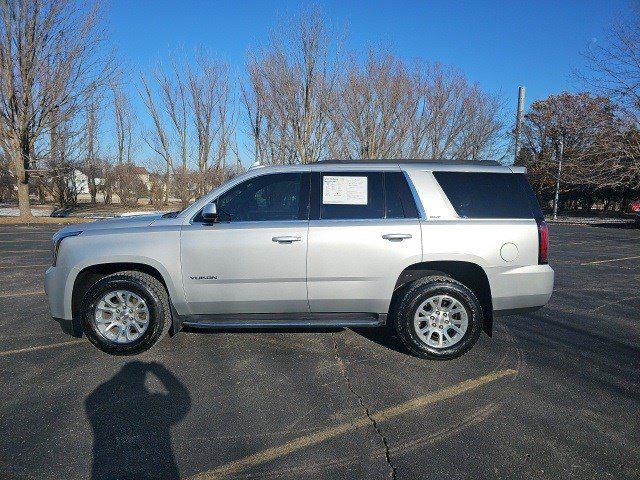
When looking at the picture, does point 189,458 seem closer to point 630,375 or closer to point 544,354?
point 544,354

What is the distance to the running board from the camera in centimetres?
378

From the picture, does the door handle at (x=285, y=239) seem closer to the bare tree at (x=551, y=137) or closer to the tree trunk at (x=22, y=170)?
the tree trunk at (x=22, y=170)

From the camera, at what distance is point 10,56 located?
56.2ft

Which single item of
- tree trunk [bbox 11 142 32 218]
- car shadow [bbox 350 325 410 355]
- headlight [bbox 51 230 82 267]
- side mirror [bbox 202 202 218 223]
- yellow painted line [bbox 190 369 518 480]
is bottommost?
yellow painted line [bbox 190 369 518 480]

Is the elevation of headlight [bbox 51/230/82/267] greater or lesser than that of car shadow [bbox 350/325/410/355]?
greater

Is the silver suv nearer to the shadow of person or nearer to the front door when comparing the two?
the front door

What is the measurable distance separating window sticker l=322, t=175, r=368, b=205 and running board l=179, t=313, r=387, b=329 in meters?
1.11

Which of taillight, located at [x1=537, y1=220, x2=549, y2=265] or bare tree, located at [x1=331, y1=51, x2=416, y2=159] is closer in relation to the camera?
taillight, located at [x1=537, y1=220, x2=549, y2=265]

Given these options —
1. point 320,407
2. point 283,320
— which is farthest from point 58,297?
point 320,407

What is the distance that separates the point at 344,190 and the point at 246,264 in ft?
3.90

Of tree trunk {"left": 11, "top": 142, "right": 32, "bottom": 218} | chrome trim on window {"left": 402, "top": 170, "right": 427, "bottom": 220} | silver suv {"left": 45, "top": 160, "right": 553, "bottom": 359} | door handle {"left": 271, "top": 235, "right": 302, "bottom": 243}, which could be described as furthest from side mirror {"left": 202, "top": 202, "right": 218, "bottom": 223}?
tree trunk {"left": 11, "top": 142, "right": 32, "bottom": 218}

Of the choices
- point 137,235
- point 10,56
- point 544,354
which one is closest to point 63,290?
point 137,235

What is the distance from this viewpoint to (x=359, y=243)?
3.73m

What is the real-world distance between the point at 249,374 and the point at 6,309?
3.97 meters
